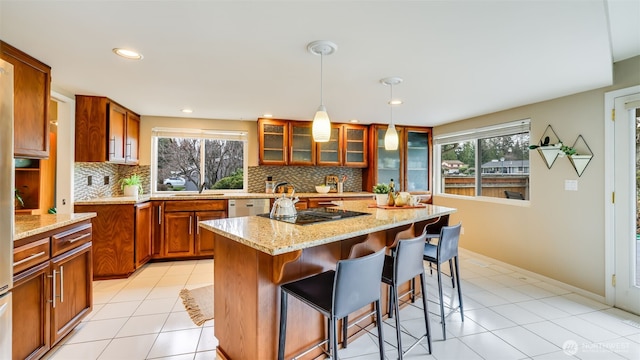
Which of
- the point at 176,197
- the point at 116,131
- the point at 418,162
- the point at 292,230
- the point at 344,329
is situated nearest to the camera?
the point at 292,230

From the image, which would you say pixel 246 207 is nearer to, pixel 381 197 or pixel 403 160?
pixel 381 197

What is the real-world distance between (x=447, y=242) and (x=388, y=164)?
9.00 ft

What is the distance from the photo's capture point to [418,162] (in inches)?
195

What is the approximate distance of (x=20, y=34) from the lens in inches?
68.4

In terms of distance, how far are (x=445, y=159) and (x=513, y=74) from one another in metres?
2.59

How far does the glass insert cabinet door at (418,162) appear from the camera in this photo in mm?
4906

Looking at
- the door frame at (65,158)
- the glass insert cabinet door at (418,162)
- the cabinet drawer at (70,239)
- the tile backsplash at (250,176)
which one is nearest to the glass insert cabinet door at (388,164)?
the glass insert cabinet door at (418,162)

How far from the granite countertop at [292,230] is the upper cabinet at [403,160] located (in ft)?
8.60

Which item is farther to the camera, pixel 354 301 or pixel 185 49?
pixel 185 49

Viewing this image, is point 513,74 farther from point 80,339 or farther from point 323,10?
point 80,339

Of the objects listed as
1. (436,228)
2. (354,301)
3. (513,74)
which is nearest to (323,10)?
(354,301)

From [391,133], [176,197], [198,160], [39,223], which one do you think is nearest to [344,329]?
[391,133]

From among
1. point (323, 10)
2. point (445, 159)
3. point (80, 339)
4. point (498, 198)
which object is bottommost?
point (80, 339)

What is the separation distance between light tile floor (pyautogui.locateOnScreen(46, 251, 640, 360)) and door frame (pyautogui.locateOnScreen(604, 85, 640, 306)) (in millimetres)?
217
